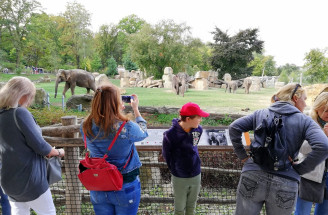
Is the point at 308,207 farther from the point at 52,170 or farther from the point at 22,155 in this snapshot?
the point at 22,155

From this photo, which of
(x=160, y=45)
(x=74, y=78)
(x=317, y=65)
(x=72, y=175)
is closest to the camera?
(x=72, y=175)

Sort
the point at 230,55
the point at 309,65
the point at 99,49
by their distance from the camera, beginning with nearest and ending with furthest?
the point at 309,65
the point at 230,55
the point at 99,49

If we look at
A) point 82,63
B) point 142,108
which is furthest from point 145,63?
point 142,108

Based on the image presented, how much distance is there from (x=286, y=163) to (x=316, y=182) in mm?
430

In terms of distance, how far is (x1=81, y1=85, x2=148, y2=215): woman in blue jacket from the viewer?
128cm

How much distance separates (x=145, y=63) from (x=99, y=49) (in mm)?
8862

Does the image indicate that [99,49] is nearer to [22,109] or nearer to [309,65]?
[309,65]

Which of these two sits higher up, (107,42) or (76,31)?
(107,42)

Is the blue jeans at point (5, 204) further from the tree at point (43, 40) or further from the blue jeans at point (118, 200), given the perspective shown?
the tree at point (43, 40)

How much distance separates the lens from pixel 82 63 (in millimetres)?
19141

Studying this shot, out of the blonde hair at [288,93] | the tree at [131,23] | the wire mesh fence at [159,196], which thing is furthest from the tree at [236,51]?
the blonde hair at [288,93]

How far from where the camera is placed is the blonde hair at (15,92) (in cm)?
134

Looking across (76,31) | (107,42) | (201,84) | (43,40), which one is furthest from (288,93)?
(107,42)

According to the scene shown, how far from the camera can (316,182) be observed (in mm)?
1545
